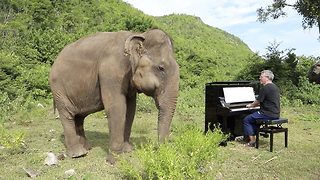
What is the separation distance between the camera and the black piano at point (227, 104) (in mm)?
9281

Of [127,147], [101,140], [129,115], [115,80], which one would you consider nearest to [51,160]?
[127,147]

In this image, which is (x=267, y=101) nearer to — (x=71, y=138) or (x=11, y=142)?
(x=71, y=138)

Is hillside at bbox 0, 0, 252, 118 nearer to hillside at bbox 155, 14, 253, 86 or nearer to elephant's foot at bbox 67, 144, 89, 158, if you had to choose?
hillside at bbox 155, 14, 253, 86

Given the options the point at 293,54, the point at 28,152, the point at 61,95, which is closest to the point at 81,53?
the point at 61,95

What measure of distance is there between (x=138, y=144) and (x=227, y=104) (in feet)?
6.97

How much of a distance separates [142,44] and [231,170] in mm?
2667

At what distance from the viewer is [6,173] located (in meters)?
7.14

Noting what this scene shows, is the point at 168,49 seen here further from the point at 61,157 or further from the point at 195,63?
the point at 195,63

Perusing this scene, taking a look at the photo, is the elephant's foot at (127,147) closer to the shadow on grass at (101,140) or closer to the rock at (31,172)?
the shadow on grass at (101,140)

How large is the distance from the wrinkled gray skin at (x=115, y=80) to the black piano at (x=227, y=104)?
6.53ft

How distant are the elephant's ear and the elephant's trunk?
0.66 metres

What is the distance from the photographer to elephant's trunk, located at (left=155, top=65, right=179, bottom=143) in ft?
23.2

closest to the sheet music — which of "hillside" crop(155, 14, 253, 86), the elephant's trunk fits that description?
the elephant's trunk

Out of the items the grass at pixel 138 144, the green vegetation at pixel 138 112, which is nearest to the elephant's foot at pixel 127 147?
the green vegetation at pixel 138 112
